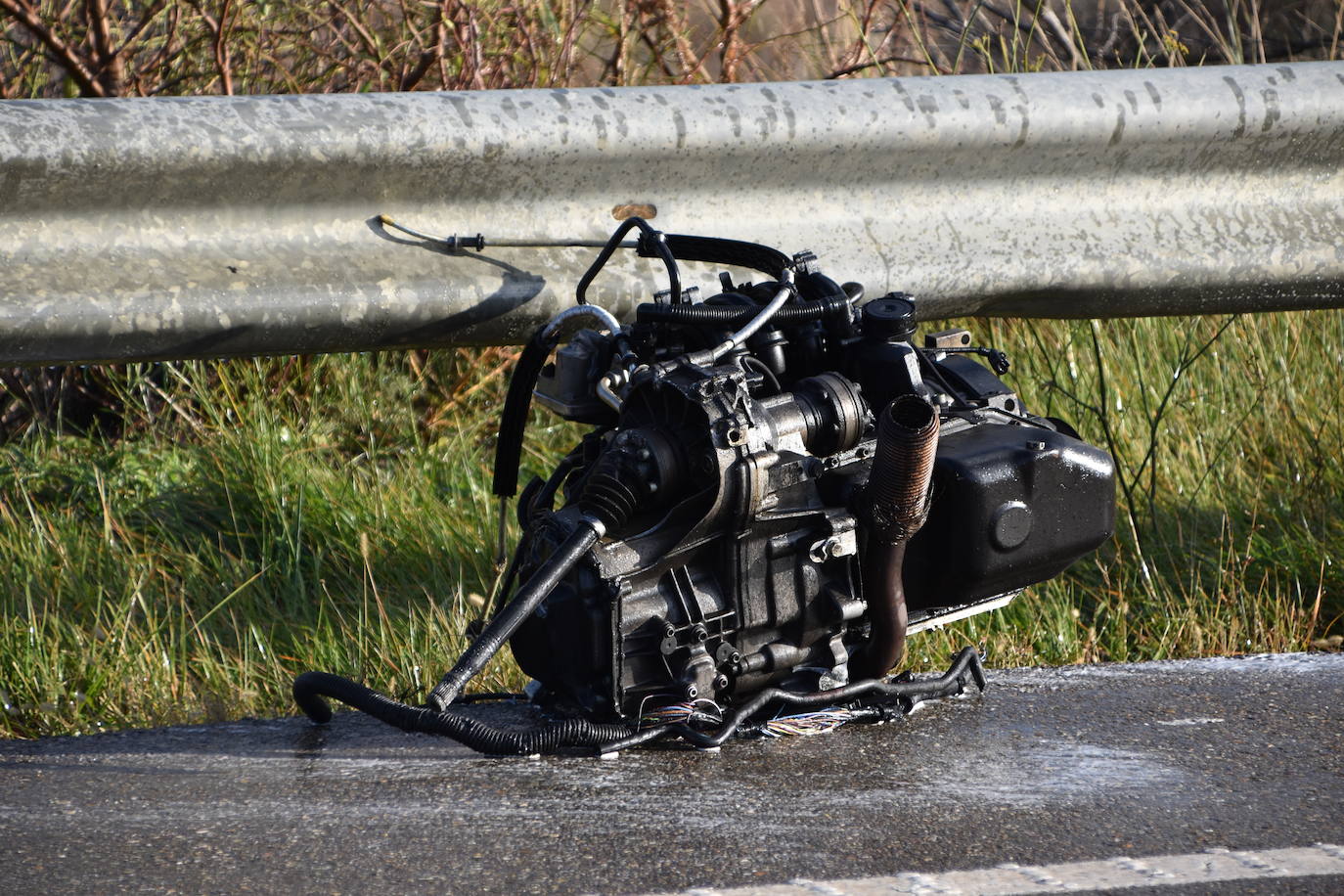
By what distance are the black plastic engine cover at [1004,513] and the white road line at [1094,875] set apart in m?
0.69

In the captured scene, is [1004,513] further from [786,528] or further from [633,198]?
[633,198]

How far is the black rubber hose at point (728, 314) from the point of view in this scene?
2689 millimetres

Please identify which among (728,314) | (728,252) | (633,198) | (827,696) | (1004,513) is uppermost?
(633,198)

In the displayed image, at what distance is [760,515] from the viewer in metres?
2.60

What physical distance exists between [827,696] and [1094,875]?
702 millimetres

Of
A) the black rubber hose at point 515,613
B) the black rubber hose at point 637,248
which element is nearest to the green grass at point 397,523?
the black rubber hose at point 515,613

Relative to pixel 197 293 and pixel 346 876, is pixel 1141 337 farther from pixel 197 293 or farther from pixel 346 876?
pixel 346 876

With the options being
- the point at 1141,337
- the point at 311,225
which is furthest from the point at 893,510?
the point at 1141,337

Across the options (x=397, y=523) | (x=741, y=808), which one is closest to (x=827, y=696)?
(x=741, y=808)

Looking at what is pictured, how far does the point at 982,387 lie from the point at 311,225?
1.33 meters

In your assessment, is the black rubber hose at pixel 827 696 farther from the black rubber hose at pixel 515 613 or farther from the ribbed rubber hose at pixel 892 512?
the black rubber hose at pixel 515 613

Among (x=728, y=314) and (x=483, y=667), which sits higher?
(x=728, y=314)

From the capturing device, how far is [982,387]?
2945mm

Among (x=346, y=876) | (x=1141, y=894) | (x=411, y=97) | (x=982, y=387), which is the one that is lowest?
(x=1141, y=894)
